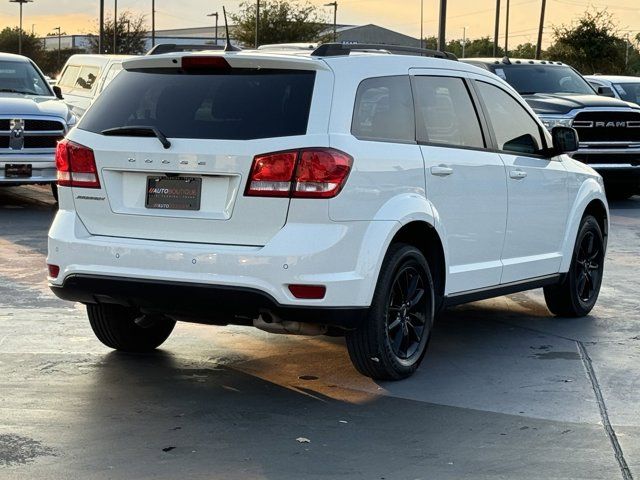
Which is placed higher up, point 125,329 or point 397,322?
point 397,322

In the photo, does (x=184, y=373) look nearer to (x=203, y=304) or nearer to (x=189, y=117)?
(x=203, y=304)

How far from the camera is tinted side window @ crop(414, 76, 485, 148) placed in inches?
301

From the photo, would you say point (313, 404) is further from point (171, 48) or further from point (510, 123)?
point (510, 123)

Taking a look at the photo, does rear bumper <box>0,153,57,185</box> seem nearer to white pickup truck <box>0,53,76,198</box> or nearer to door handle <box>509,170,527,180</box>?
white pickup truck <box>0,53,76,198</box>

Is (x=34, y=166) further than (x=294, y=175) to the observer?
Yes

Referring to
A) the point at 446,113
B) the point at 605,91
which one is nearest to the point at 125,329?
the point at 446,113

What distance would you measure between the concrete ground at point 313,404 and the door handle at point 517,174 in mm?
1081

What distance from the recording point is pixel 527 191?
340 inches

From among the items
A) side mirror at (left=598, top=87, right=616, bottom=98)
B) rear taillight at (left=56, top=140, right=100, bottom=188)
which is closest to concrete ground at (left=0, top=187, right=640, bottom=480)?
rear taillight at (left=56, top=140, right=100, bottom=188)

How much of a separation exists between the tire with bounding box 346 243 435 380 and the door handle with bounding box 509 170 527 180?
122 cm

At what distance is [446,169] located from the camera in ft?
24.9

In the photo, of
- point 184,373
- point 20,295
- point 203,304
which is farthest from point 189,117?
point 20,295

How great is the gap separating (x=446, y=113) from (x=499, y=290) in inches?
47.7

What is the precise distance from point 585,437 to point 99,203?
274cm
